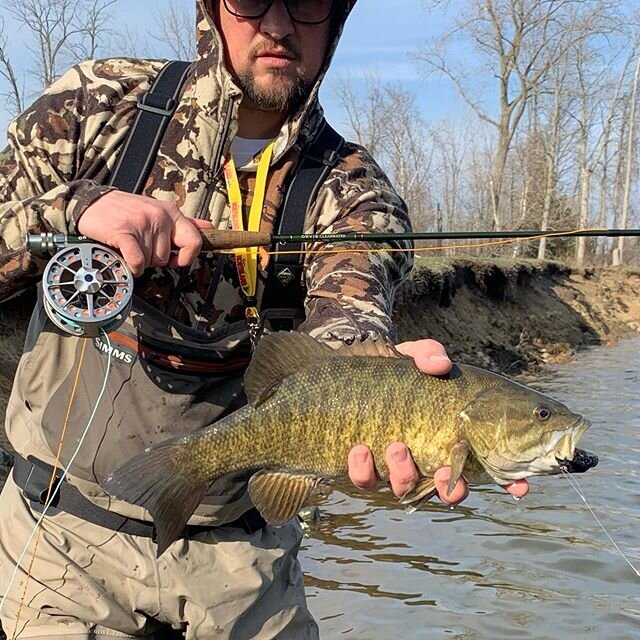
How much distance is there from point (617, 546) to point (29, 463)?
580 centimetres

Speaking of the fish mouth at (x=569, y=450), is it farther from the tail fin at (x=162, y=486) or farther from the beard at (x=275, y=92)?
the beard at (x=275, y=92)

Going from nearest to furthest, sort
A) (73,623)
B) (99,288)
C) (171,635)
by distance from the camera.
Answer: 1. (99,288)
2. (73,623)
3. (171,635)

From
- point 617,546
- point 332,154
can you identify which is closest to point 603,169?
point 617,546

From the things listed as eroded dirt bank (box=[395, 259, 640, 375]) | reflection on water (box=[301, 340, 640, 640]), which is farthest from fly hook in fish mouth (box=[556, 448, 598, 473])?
eroded dirt bank (box=[395, 259, 640, 375])

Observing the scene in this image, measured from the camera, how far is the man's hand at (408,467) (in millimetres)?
2498

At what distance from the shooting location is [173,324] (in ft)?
9.57

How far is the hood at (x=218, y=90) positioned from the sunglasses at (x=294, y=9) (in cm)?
13

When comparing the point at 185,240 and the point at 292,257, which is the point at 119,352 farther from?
the point at 292,257

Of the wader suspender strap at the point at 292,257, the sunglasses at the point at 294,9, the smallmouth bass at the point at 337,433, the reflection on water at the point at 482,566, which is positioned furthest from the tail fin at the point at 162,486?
the reflection on water at the point at 482,566

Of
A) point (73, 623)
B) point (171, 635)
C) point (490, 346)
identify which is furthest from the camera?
point (490, 346)

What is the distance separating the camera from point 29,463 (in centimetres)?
290

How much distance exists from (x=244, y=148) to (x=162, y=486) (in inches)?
57.0

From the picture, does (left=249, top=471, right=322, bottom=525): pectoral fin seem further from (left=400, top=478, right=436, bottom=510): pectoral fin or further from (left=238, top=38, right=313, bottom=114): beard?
(left=238, top=38, right=313, bottom=114): beard

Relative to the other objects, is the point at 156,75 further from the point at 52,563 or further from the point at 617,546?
the point at 617,546
